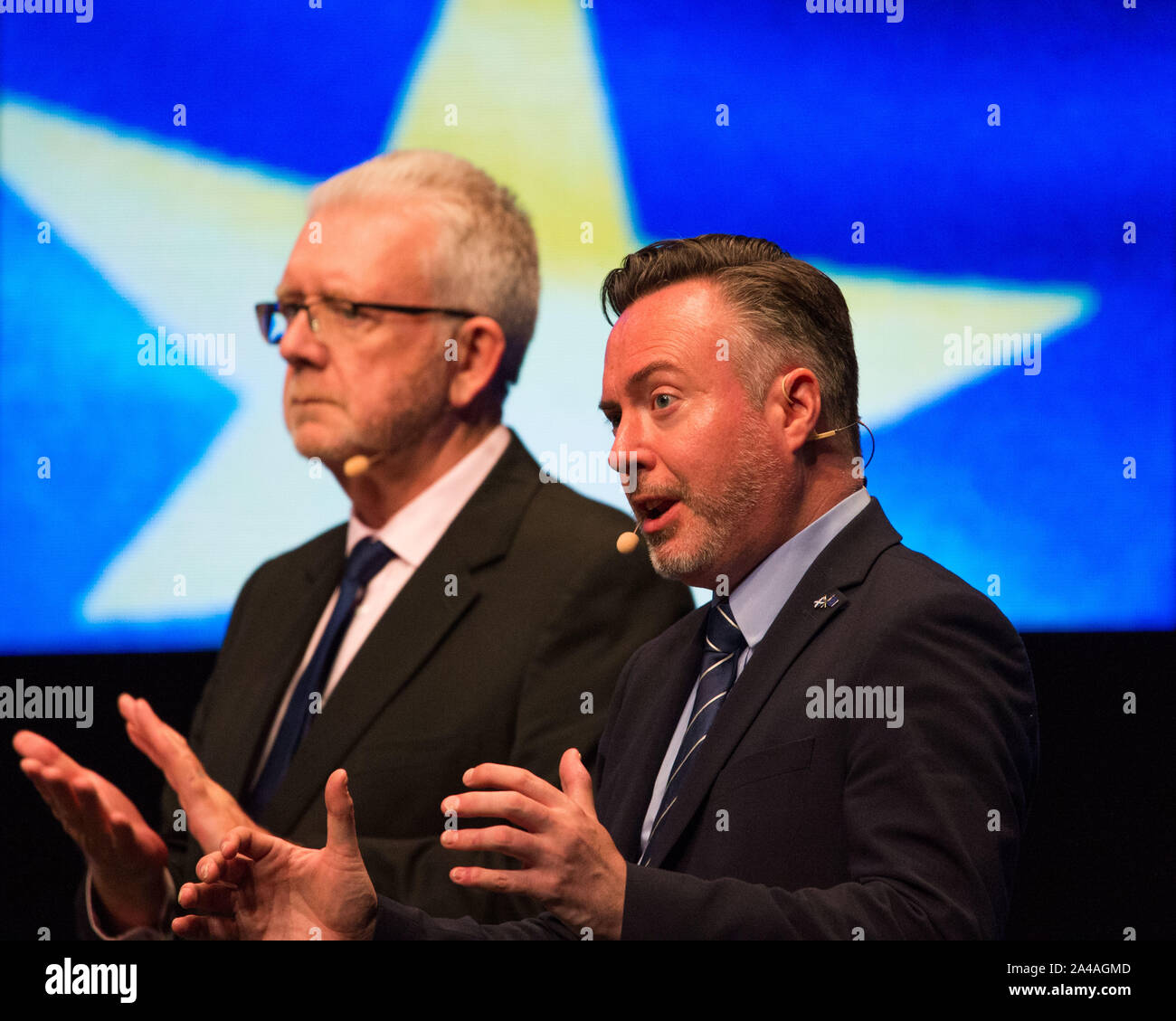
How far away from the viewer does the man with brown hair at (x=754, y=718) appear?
178 centimetres

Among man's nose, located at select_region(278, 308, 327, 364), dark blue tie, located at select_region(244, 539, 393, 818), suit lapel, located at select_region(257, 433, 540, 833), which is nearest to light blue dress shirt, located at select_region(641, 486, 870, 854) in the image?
suit lapel, located at select_region(257, 433, 540, 833)

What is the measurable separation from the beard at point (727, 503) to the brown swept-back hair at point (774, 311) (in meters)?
0.08

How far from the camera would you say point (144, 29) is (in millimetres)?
3721

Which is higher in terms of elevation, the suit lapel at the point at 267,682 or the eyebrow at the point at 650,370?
the eyebrow at the point at 650,370

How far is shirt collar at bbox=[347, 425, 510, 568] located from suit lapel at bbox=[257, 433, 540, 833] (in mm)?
40

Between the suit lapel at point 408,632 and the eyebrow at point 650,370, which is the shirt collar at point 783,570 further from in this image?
the suit lapel at point 408,632

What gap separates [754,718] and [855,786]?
21 cm

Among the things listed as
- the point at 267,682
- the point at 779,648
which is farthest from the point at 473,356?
the point at 779,648

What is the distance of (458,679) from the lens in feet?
9.95

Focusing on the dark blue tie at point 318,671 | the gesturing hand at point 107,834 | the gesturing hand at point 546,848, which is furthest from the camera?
the dark blue tie at point 318,671

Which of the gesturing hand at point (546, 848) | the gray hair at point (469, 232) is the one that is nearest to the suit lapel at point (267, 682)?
the gray hair at point (469, 232)

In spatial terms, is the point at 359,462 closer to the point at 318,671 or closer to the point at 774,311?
the point at 318,671

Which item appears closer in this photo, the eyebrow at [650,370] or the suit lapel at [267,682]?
the eyebrow at [650,370]
